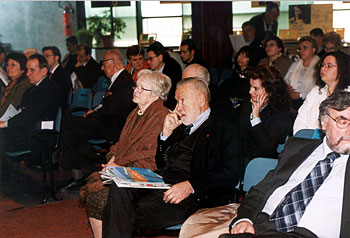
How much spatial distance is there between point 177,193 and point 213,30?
6268 millimetres

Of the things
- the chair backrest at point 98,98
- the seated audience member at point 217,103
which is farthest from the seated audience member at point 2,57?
the seated audience member at point 217,103

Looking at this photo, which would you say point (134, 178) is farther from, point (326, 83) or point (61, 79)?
point (61, 79)

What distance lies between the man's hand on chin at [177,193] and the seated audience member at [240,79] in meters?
2.65

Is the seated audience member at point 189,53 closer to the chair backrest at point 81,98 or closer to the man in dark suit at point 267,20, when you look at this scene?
the chair backrest at point 81,98

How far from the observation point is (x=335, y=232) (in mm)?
2305

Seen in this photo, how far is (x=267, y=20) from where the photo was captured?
27.1 feet

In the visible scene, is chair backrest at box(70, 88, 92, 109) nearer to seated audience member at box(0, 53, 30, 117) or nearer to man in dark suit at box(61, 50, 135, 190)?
man in dark suit at box(61, 50, 135, 190)

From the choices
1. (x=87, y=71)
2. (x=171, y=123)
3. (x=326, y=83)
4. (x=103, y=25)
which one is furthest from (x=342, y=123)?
(x=103, y=25)

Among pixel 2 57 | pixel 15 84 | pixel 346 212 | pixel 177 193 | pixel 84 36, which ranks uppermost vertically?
pixel 84 36

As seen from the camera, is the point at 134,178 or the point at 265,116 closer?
the point at 134,178

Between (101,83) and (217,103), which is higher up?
(217,103)

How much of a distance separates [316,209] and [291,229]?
6.2 inches

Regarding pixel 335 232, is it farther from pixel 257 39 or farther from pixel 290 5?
pixel 290 5

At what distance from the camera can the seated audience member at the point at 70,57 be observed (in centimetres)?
764
